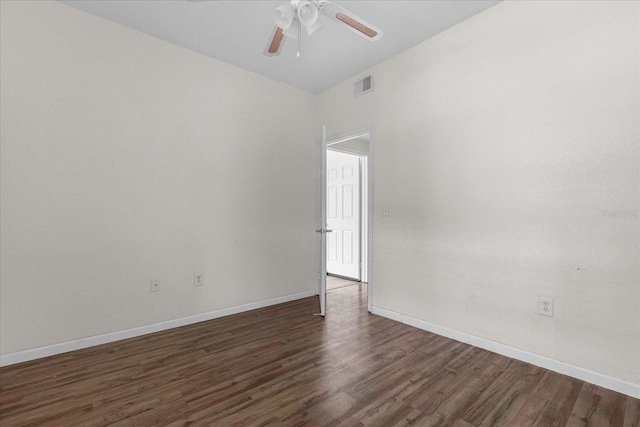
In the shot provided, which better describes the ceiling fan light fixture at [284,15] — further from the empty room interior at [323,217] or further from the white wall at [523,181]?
the white wall at [523,181]

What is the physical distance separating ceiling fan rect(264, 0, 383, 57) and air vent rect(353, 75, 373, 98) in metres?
1.41

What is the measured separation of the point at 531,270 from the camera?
2.17 metres

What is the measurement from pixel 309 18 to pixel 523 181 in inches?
74.4

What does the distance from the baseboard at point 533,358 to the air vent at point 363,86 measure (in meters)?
2.48

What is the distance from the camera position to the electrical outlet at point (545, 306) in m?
2.08

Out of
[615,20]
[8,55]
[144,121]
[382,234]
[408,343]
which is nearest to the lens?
[615,20]

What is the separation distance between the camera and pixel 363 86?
3.40 m

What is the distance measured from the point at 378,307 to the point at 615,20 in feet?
9.50

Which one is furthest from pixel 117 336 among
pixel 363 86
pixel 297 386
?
pixel 363 86

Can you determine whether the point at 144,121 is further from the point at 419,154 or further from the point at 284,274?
the point at 419,154

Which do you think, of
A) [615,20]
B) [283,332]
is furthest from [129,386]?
[615,20]

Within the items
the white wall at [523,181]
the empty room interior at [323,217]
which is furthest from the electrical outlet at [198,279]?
the white wall at [523,181]

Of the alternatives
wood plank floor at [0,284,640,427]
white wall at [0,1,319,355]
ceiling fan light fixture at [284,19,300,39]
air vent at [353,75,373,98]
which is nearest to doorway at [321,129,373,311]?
air vent at [353,75,373,98]

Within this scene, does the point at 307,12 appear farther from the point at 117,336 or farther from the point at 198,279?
the point at 117,336
